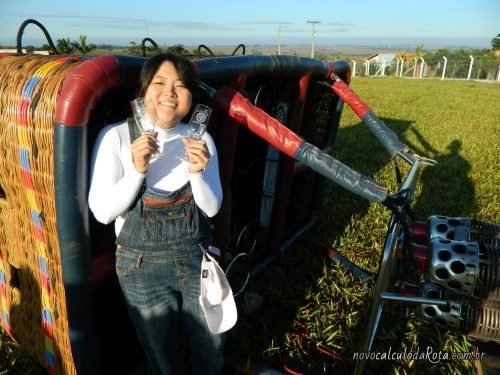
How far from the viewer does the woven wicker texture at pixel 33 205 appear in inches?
58.5

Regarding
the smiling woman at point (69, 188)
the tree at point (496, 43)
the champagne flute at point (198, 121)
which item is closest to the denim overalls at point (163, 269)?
the smiling woman at point (69, 188)

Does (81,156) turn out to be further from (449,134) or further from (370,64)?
(370,64)

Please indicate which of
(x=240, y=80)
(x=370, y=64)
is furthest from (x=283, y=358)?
(x=370, y=64)

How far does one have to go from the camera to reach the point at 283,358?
2.46m

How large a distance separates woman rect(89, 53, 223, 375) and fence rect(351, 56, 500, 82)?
1339 inches

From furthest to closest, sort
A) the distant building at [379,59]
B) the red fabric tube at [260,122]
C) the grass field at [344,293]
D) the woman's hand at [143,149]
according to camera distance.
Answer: the distant building at [379,59] → the grass field at [344,293] → the red fabric tube at [260,122] → the woman's hand at [143,149]

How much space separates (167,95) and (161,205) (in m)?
0.41

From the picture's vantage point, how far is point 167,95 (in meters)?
1.44

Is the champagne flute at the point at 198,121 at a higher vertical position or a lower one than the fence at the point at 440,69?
lower

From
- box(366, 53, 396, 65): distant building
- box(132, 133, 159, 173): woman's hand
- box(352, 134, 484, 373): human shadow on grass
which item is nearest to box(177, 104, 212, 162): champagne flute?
box(132, 133, 159, 173): woman's hand

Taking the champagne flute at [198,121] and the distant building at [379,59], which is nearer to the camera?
the champagne flute at [198,121]

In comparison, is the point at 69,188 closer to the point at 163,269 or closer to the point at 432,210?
the point at 163,269

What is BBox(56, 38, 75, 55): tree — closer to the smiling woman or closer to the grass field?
the smiling woman

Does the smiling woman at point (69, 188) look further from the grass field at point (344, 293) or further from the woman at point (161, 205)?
the grass field at point (344, 293)
